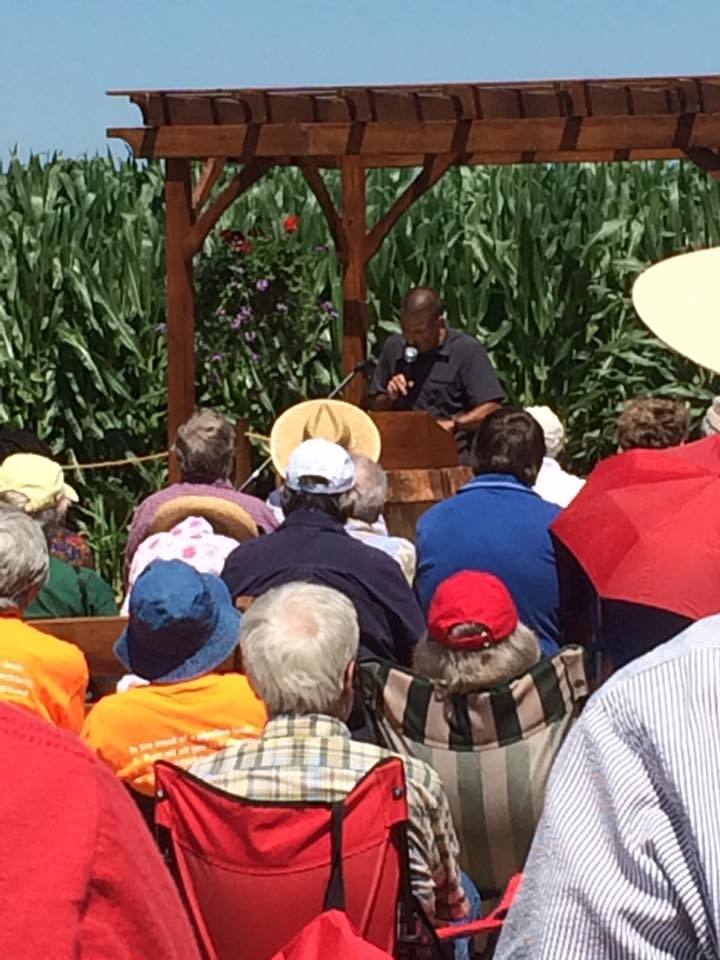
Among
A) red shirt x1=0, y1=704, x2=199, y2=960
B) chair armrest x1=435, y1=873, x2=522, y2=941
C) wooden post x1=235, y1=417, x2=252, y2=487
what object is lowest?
wooden post x1=235, y1=417, x2=252, y2=487

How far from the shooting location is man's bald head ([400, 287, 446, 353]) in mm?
9852

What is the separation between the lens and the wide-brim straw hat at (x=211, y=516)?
6020 millimetres

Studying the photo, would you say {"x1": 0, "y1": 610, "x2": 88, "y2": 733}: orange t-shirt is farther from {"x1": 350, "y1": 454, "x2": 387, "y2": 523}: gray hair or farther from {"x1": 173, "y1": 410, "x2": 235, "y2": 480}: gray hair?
{"x1": 173, "y1": 410, "x2": 235, "y2": 480}: gray hair

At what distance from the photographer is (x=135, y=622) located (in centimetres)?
426

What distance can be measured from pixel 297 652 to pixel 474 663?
2.24ft

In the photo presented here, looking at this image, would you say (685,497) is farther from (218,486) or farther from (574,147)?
(574,147)

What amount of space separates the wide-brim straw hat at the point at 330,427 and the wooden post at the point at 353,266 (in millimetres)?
2334

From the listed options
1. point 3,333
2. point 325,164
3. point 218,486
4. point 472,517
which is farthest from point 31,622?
point 3,333

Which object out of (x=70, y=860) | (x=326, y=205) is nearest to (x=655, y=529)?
(x=70, y=860)

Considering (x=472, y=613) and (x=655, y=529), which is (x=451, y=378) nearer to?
(x=655, y=529)

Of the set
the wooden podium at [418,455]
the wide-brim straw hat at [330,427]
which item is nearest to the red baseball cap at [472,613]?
the wide-brim straw hat at [330,427]

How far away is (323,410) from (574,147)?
250cm

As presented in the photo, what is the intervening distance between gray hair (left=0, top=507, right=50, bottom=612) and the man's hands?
537 centimetres

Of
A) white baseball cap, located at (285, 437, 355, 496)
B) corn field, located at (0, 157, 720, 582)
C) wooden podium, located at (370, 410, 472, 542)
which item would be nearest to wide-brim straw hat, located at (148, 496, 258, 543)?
white baseball cap, located at (285, 437, 355, 496)
